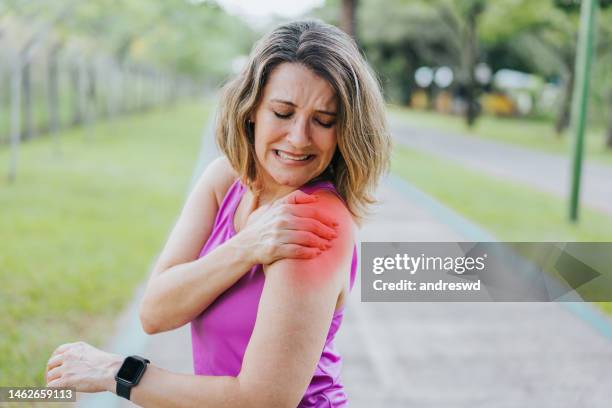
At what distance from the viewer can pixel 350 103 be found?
138 centimetres

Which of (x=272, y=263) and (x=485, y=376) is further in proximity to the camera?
(x=485, y=376)

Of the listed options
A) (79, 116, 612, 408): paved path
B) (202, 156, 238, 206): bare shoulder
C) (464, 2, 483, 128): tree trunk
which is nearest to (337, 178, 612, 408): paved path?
(79, 116, 612, 408): paved path

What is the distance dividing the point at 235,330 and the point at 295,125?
413 mm

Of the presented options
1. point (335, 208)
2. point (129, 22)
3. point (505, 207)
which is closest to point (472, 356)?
point (335, 208)

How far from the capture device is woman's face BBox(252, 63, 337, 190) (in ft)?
4.49

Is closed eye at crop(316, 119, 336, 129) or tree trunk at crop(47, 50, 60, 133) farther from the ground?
tree trunk at crop(47, 50, 60, 133)

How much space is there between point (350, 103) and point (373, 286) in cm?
111

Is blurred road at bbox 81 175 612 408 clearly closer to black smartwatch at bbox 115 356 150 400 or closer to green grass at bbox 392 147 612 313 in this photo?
green grass at bbox 392 147 612 313

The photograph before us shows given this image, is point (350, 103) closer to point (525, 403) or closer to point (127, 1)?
point (525, 403)

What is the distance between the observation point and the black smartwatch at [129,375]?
138cm

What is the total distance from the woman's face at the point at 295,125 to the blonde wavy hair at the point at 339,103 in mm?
16

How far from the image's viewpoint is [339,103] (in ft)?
4.52

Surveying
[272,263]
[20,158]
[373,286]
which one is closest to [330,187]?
[272,263]

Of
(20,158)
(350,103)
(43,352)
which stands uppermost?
(20,158)
